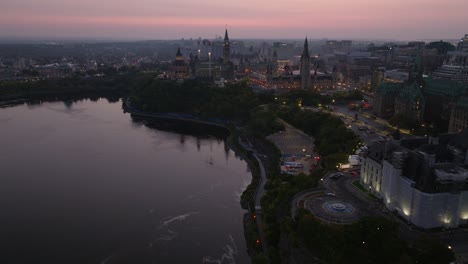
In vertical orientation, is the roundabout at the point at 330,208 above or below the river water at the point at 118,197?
above

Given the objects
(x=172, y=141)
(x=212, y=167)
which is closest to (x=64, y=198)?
(x=212, y=167)

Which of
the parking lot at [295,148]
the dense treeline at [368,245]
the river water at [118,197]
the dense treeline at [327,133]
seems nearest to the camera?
the dense treeline at [368,245]

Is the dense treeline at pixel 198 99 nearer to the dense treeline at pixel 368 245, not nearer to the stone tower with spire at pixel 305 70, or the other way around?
the stone tower with spire at pixel 305 70

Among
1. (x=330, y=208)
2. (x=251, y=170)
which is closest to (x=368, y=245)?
(x=330, y=208)

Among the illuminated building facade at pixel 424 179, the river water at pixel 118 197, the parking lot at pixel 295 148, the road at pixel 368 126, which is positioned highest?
the illuminated building facade at pixel 424 179

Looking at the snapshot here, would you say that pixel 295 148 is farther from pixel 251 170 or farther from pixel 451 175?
pixel 451 175

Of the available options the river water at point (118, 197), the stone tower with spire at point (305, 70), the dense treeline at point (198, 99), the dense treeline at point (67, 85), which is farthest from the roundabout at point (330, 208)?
the dense treeline at point (67, 85)

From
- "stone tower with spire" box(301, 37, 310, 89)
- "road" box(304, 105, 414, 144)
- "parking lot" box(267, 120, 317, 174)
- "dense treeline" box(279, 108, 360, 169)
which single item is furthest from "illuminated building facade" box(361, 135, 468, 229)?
"stone tower with spire" box(301, 37, 310, 89)

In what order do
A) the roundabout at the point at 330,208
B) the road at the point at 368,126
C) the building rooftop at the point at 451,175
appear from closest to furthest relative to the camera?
the building rooftop at the point at 451,175, the roundabout at the point at 330,208, the road at the point at 368,126
